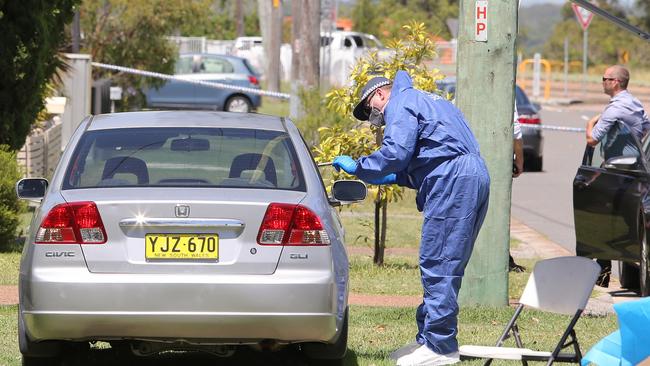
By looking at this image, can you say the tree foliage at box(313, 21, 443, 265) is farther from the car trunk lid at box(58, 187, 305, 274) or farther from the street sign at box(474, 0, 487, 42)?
the car trunk lid at box(58, 187, 305, 274)

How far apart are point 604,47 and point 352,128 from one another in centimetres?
6442

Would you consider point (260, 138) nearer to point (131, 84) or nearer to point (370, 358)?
point (370, 358)

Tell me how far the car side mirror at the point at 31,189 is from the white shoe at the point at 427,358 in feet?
7.11

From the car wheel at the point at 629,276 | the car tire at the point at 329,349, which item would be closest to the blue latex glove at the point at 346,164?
the car tire at the point at 329,349

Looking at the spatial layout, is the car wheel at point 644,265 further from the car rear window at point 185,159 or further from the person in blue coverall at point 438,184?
the car rear window at point 185,159

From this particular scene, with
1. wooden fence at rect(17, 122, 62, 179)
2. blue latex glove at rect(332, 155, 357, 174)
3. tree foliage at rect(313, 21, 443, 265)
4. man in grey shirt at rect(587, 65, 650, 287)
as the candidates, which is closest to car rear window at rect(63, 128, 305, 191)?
blue latex glove at rect(332, 155, 357, 174)

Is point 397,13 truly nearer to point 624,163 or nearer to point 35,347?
point 624,163

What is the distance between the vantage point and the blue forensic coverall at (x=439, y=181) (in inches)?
283

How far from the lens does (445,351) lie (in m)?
7.31

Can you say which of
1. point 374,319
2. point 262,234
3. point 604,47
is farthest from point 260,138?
point 604,47

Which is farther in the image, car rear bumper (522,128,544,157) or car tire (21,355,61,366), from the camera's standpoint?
car rear bumper (522,128,544,157)

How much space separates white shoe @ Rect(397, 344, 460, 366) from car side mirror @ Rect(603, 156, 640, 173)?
362 centimetres

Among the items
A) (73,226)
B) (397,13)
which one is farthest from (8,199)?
(397,13)

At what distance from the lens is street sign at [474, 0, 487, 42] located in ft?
31.1
